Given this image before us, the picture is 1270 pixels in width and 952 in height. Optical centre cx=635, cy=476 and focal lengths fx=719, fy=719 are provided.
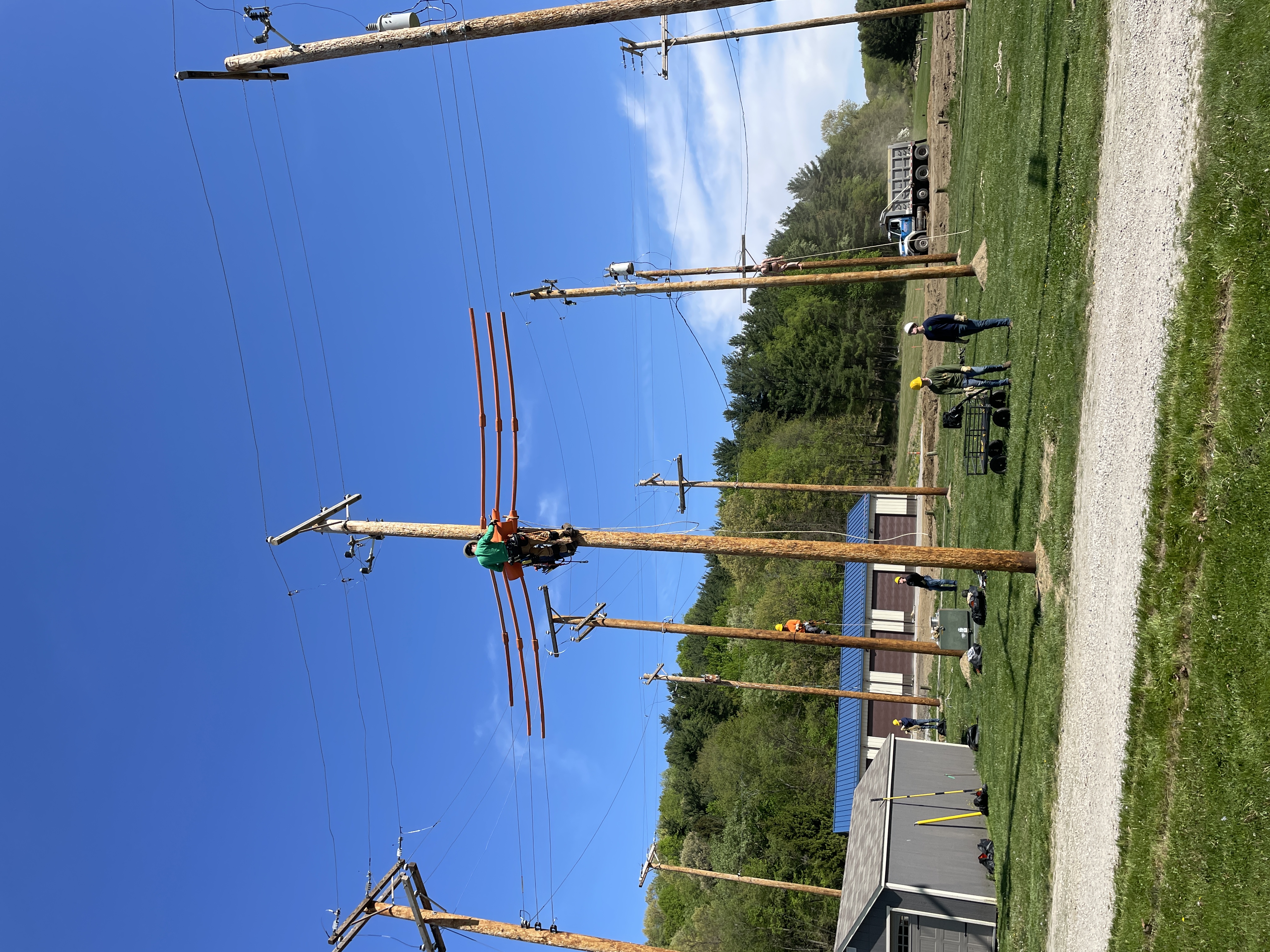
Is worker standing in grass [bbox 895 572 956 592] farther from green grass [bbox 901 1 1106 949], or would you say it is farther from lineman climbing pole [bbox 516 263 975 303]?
lineman climbing pole [bbox 516 263 975 303]

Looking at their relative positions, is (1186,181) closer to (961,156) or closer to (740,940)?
(961,156)

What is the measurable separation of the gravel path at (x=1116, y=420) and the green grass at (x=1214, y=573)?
1.22 feet

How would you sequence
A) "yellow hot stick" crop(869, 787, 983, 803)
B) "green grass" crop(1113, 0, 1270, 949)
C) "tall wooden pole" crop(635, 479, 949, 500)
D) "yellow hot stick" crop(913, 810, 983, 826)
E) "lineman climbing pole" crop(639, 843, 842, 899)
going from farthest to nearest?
"lineman climbing pole" crop(639, 843, 842, 899), "tall wooden pole" crop(635, 479, 949, 500), "yellow hot stick" crop(869, 787, 983, 803), "yellow hot stick" crop(913, 810, 983, 826), "green grass" crop(1113, 0, 1270, 949)

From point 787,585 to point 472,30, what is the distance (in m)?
41.8

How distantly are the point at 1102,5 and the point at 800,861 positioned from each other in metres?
40.8

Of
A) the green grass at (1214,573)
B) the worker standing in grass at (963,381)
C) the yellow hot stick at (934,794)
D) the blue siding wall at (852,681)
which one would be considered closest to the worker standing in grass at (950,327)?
the worker standing in grass at (963,381)

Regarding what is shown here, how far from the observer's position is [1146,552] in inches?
356

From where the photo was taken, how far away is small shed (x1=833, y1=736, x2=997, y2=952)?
16.0 metres

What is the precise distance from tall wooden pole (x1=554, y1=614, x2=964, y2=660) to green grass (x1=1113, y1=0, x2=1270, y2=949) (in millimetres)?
6983

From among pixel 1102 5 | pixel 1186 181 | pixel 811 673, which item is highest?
pixel 1102 5

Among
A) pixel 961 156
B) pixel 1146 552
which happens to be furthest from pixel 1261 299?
pixel 961 156

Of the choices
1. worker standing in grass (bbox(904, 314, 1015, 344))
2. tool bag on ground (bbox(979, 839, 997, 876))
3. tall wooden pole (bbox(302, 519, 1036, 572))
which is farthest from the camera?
tool bag on ground (bbox(979, 839, 997, 876))

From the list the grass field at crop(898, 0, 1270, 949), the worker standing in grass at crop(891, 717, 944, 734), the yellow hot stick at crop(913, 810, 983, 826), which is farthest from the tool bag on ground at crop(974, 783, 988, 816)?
the worker standing in grass at crop(891, 717, 944, 734)

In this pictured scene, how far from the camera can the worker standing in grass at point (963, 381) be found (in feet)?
51.7
